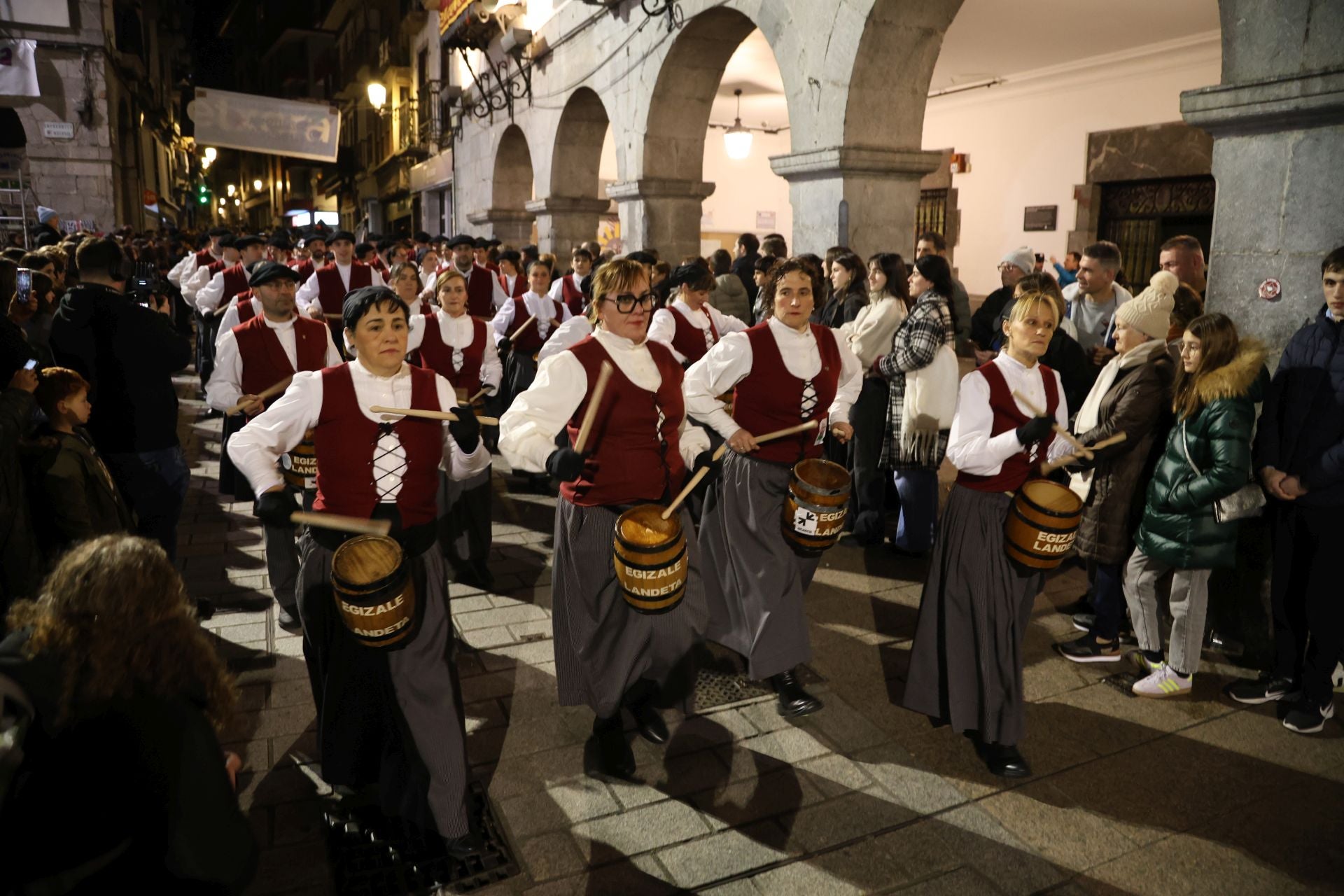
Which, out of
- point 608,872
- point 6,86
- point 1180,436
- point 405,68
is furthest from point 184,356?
point 405,68

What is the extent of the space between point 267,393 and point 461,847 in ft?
8.79

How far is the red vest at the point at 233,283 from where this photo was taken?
31.6ft

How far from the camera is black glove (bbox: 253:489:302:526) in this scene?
2777 mm

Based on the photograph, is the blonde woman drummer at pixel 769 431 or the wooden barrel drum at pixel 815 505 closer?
the wooden barrel drum at pixel 815 505

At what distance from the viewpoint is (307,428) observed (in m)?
3.04

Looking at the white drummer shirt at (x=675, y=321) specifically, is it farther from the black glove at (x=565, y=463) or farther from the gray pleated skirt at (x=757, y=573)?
the black glove at (x=565, y=463)

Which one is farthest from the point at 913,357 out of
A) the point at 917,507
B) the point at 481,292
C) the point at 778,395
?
the point at 481,292

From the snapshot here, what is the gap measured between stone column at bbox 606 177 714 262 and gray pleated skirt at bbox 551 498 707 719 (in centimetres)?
753

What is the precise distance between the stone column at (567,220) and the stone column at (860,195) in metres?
6.08

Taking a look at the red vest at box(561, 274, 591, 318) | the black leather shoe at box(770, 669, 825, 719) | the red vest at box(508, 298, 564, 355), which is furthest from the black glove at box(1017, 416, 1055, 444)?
the red vest at box(561, 274, 591, 318)

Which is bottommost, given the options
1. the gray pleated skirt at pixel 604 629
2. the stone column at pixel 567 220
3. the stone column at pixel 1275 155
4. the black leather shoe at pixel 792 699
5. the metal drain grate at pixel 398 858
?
the metal drain grate at pixel 398 858

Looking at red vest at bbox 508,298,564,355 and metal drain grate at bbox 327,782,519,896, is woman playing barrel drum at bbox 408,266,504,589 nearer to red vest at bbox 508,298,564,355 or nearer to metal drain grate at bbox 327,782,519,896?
red vest at bbox 508,298,564,355

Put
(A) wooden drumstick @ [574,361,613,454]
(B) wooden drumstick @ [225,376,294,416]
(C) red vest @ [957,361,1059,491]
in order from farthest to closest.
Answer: (B) wooden drumstick @ [225,376,294,416] < (C) red vest @ [957,361,1059,491] < (A) wooden drumstick @ [574,361,613,454]

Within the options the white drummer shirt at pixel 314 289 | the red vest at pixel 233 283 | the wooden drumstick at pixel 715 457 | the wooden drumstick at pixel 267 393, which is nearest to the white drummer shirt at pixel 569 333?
the wooden drumstick at pixel 267 393
